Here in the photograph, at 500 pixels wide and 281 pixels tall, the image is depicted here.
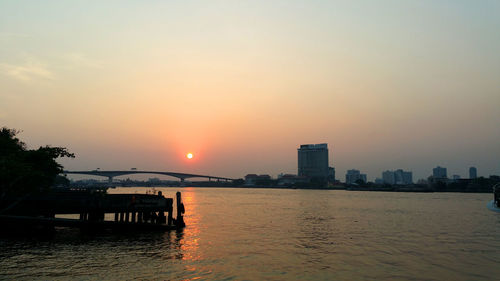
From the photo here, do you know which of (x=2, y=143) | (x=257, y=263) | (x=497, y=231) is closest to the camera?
(x=257, y=263)

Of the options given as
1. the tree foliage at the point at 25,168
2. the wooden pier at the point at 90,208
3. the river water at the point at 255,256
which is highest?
the tree foliage at the point at 25,168

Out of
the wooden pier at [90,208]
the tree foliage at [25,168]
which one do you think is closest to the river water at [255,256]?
the wooden pier at [90,208]

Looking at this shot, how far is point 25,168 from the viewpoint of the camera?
34625 millimetres

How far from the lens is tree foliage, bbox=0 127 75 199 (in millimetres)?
33094

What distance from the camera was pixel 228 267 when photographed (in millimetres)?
25406

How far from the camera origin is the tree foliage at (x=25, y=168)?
33.1m

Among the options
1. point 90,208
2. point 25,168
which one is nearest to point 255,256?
point 90,208

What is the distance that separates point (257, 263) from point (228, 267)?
2.41 m

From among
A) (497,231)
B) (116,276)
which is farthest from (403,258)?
(497,231)

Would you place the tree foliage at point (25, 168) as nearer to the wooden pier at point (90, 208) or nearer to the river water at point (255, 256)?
the wooden pier at point (90, 208)

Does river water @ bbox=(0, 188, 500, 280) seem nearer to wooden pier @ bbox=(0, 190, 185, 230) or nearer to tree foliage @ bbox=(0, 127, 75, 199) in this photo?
wooden pier @ bbox=(0, 190, 185, 230)

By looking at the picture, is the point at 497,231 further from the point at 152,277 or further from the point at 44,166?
the point at 44,166

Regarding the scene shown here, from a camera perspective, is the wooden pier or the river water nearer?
the river water

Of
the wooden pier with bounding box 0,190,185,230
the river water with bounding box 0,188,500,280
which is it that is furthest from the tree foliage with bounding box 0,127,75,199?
the river water with bounding box 0,188,500,280
